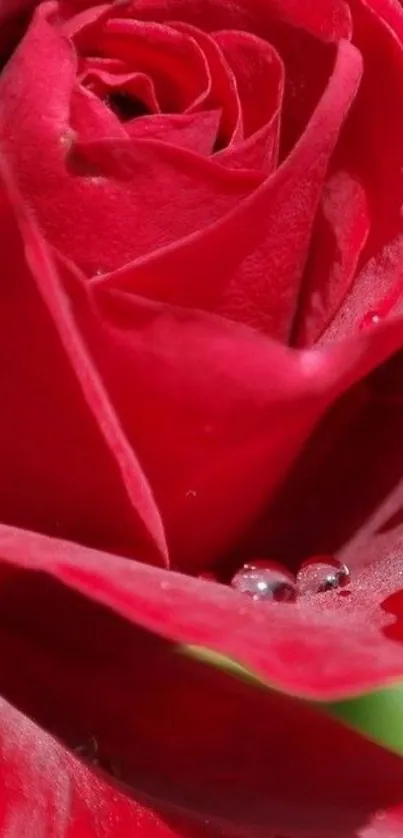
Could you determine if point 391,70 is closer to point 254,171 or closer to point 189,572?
point 254,171

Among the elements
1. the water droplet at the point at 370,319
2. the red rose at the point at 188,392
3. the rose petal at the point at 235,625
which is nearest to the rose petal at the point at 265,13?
the red rose at the point at 188,392

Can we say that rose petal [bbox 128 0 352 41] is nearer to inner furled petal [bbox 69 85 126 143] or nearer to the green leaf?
inner furled petal [bbox 69 85 126 143]

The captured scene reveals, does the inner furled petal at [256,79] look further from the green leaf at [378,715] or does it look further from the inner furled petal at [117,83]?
the green leaf at [378,715]

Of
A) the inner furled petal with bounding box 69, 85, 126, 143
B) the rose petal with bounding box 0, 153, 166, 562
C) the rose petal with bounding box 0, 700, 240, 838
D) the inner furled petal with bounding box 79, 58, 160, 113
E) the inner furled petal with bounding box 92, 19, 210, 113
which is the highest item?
the inner furled petal with bounding box 92, 19, 210, 113

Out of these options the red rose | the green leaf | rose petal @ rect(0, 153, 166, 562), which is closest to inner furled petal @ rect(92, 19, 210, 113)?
the red rose

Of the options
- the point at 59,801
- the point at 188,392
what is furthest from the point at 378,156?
the point at 59,801

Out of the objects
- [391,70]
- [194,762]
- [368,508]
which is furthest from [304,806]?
[391,70]

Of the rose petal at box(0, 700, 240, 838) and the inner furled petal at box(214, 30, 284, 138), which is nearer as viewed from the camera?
the rose petal at box(0, 700, 240, 838)

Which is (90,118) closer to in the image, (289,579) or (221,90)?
(221,90)
